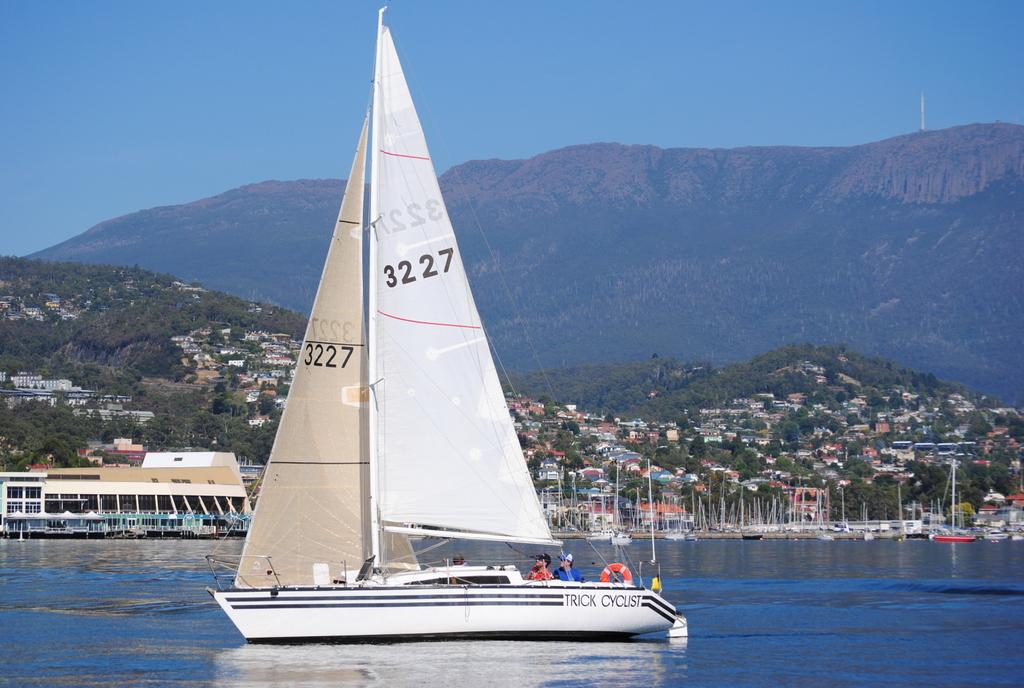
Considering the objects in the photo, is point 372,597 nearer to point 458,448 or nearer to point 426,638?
point 426,638

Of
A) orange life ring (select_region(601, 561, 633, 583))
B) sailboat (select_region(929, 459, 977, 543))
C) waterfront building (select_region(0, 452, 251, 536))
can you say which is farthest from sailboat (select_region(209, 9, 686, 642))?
sailboat (select_region(929, 459, 977, 543))

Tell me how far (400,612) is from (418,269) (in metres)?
6.58

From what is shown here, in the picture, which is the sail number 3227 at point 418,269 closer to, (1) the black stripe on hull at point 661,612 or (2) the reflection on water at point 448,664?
(2) the reflection on water at point 448,664

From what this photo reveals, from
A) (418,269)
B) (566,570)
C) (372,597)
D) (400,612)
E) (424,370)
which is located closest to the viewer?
(372,597)

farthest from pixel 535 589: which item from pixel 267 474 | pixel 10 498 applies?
pixel 10 498

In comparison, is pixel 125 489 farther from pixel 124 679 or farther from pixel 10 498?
pixel 124 679

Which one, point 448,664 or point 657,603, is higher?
point 657,603

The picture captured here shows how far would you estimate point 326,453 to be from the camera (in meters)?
30.1

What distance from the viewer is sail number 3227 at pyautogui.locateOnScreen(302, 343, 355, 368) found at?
30250 mm

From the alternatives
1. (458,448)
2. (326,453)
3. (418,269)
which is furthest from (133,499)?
(418,269)

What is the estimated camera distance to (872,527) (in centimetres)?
15100

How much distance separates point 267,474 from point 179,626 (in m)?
9.09

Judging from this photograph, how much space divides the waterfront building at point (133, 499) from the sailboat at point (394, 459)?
293 ft

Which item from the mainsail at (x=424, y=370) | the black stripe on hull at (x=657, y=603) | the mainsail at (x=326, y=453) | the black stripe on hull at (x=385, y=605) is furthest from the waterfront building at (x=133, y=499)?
the mainsail at (x=424, y=370)
